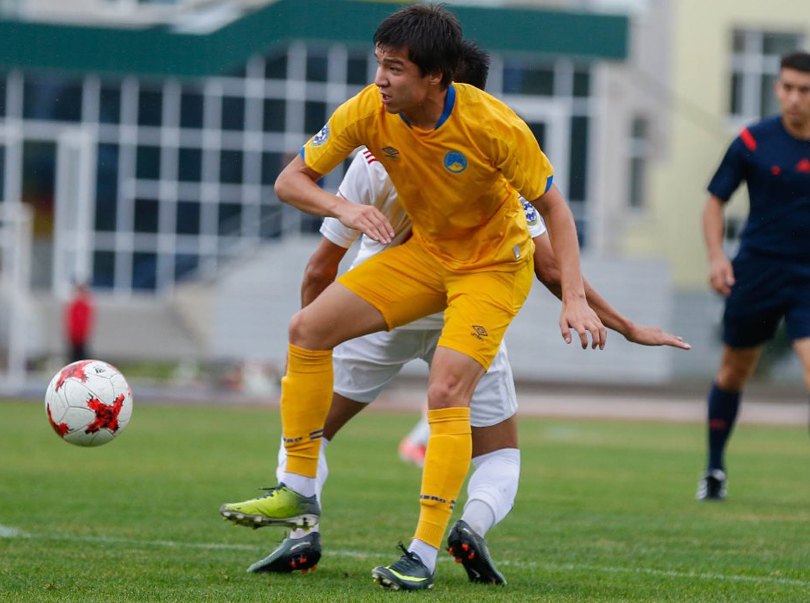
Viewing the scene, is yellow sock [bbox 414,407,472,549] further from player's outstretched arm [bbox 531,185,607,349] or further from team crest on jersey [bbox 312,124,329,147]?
team crest on jersey [bbox 312,124,329,147]

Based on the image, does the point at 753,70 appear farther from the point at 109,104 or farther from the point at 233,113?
the point at 109,104

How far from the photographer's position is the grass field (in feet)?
17.6

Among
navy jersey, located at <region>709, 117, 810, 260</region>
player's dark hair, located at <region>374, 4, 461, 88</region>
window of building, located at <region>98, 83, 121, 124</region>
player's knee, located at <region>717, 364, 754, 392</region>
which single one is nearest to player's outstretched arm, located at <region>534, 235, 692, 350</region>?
player's dark hair, located at <region>374, 4, 461, 88</region>

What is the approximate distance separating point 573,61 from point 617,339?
7894mm

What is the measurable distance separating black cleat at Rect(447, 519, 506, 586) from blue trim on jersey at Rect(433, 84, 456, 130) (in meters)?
1.52

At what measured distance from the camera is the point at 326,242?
5988mm

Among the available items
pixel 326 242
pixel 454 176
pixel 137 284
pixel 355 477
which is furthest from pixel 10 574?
pixel 137 284

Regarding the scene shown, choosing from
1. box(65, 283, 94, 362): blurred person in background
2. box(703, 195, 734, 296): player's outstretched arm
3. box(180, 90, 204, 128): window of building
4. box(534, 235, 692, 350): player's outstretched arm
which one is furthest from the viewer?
box(180, 90, 204, 128): window of building

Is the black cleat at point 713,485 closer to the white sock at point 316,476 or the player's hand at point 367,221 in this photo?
the white sock at point 316,476

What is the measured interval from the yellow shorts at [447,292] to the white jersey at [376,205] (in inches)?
6.6

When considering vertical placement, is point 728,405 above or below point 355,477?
above

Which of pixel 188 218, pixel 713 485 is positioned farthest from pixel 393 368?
pixel 188 218

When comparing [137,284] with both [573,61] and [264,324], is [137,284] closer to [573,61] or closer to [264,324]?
[264,324]

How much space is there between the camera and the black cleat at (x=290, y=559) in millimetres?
5770
